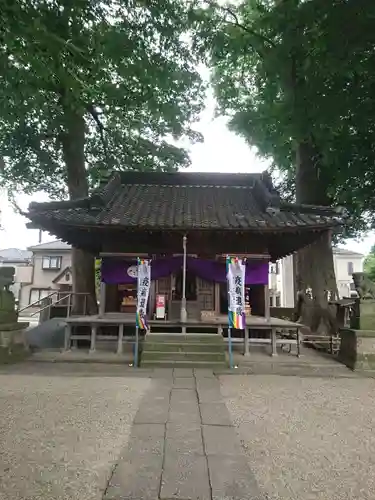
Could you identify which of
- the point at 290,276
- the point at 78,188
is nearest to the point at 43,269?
the point at 78,188

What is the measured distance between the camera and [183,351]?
8359 millimetres

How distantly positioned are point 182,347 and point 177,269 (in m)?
2.76

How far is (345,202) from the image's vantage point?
14.1m

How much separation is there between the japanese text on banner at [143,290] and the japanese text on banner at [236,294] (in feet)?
7.35

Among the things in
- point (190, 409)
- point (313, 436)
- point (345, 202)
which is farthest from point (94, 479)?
point (345, 202)

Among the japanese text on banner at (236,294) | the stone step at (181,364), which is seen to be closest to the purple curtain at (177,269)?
the japanese text on banner at (236,294)

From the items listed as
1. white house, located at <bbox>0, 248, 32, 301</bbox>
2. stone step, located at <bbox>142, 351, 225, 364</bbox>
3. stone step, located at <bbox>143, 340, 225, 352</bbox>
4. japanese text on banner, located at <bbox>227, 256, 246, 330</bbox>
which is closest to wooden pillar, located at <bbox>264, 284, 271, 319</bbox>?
japanese text on banner, located at <bbox>227, 256, 246, 330</bbox>

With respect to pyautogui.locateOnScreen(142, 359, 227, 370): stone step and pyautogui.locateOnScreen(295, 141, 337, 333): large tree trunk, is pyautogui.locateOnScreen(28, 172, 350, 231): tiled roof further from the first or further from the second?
pyautogui.locateOnScreen(142, 359, 227, 370): stone step

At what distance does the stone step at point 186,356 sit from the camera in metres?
8.13

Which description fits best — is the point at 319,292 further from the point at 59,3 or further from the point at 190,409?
the point at 59,3

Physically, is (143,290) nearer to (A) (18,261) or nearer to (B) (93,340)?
(B) (93,340)

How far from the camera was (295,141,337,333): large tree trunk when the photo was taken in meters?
12.1

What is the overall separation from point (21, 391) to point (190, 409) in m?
3.21

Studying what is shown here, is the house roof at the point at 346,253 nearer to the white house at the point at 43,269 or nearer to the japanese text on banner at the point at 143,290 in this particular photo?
the white house at the point at 43,269
